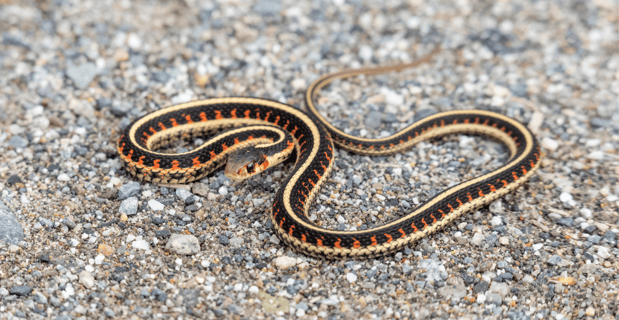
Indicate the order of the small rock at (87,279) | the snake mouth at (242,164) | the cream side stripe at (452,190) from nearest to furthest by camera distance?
the small rock at (87,279) < the cream side stripe at (452,190) < the snake mouth at (242,164)

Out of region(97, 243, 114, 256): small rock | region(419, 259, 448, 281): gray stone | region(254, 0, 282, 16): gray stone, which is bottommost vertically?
region(97, 243, 114, 256): small rock

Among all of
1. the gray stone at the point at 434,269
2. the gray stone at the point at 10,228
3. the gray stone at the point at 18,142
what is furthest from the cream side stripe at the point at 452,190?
the gray stone at the point at 18,142

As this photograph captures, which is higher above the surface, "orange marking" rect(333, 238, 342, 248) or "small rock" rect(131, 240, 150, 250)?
"orange marking" rect(333, 238, 342, 248)

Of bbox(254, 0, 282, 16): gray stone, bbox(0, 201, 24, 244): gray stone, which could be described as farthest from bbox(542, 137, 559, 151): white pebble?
bbox(0, 201, 24, 244): gray stone

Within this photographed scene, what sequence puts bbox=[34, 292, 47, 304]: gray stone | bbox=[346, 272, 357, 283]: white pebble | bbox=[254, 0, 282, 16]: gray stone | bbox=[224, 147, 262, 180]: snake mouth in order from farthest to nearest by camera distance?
1. bbox=[254, 0, 282, 16]: gray stone
2. bbox=[224, 147, 262, 180]: snake mouth
3. bbox=[346, 272, 357, 283]: white pebble
4. bbox=[34, 292, 47, 304]: gray stone

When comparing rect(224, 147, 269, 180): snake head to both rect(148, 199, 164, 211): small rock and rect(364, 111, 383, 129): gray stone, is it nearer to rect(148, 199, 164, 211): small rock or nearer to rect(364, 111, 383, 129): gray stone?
rect(148, 199, 164, 211): small rock

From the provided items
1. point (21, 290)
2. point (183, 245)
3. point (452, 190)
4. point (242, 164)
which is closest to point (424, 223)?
point (452, 190)

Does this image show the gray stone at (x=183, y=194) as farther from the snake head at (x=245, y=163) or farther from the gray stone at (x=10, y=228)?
the gray stone at (x=10, y=228)

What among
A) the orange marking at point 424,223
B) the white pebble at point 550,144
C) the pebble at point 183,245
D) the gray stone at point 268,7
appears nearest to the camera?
the pebble at point 183,245
